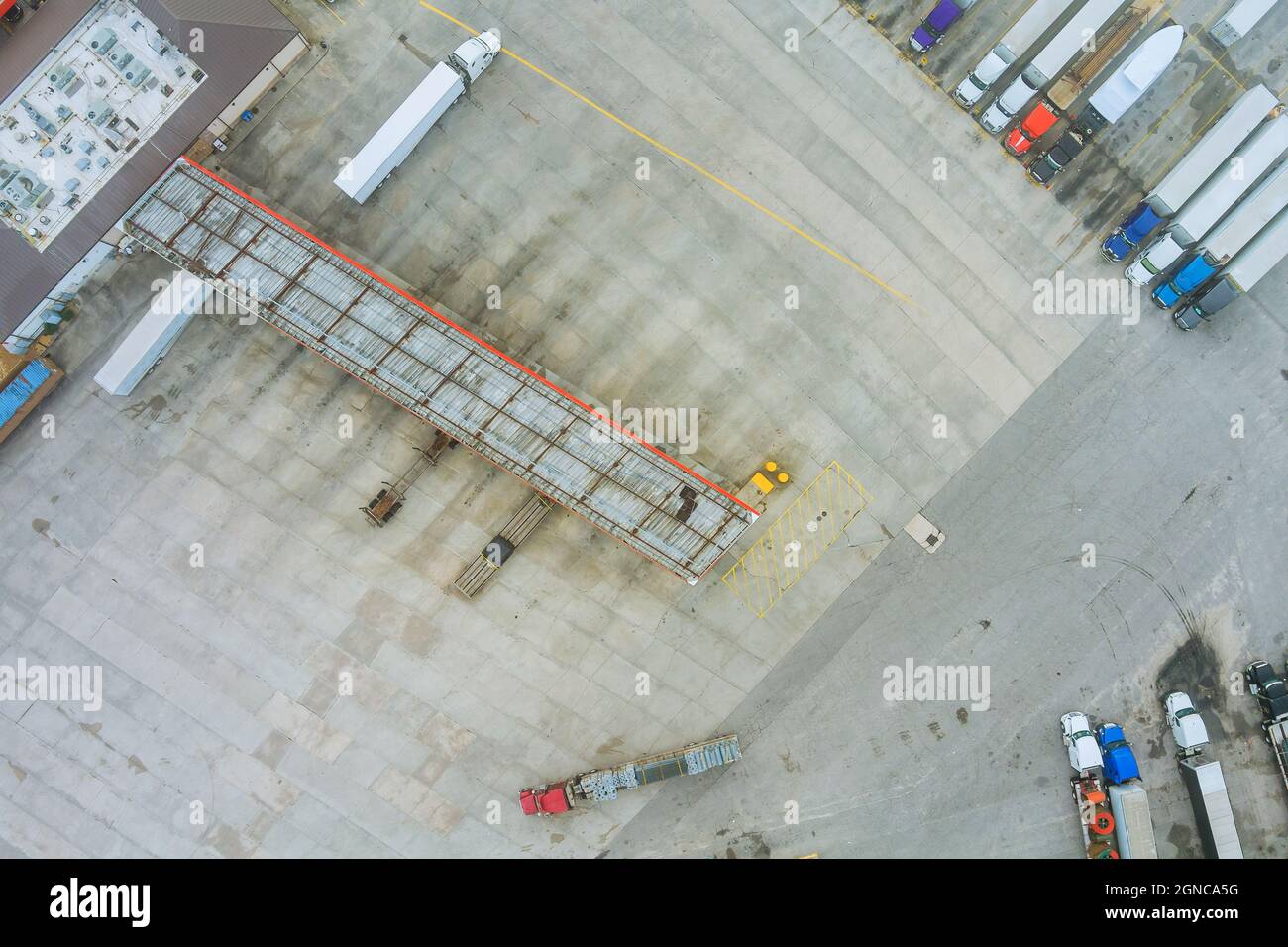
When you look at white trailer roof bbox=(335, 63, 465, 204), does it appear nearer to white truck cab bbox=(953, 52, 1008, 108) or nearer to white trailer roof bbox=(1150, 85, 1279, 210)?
white truck cab bbox=(953, 52, 1008, 108)

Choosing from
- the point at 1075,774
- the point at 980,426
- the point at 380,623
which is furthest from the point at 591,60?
the point at 1075,774

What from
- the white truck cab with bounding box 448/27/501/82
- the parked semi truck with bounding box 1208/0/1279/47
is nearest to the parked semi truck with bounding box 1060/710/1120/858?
the parked semi truck with bounding box 1208/0/1279/47

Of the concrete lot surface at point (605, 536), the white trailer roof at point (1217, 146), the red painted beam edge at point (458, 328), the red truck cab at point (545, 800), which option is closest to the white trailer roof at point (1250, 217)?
the white trailer roof at point (1217, 146)

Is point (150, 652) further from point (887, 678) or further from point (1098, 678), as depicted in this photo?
point (1098, 678)

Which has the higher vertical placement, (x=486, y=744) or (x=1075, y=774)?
(x=486, y=744)

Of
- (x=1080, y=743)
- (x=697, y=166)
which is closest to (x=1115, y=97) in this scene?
(x=697, y=166)
